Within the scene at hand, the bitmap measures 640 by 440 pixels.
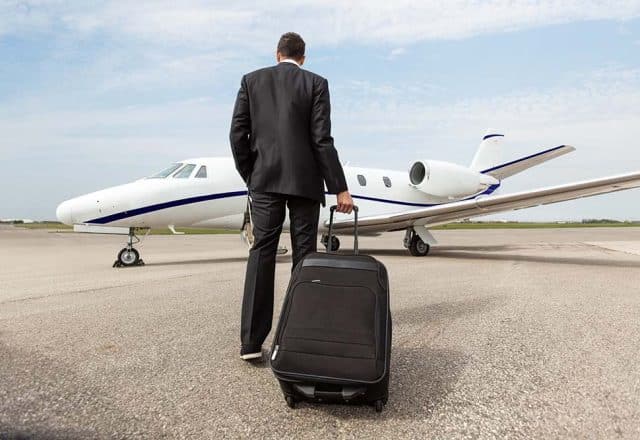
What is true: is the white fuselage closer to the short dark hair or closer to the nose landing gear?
the nose landing gear

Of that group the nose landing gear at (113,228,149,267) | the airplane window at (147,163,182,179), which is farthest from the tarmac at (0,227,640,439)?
the airplane window at (147,163,182,179)

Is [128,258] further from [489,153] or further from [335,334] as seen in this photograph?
[489,153]

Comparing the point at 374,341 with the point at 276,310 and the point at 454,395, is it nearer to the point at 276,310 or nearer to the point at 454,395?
the point at 454,395

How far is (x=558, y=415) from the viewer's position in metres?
2.08

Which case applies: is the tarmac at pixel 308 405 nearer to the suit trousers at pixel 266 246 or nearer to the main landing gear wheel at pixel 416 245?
the suit trousers at pixel 266 246

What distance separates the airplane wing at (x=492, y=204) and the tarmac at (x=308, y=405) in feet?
14.5

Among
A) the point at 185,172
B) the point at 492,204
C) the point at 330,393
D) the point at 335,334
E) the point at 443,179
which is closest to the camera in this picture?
the point at 330,393

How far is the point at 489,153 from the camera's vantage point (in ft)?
53.6

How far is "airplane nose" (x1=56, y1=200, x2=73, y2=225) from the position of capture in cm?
902

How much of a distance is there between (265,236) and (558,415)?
169 centimetres

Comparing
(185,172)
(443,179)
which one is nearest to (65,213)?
(185,172)

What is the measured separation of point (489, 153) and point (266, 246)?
14.9m

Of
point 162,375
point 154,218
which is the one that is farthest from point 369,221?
point 162,375

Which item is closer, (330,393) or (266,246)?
(330,393)
